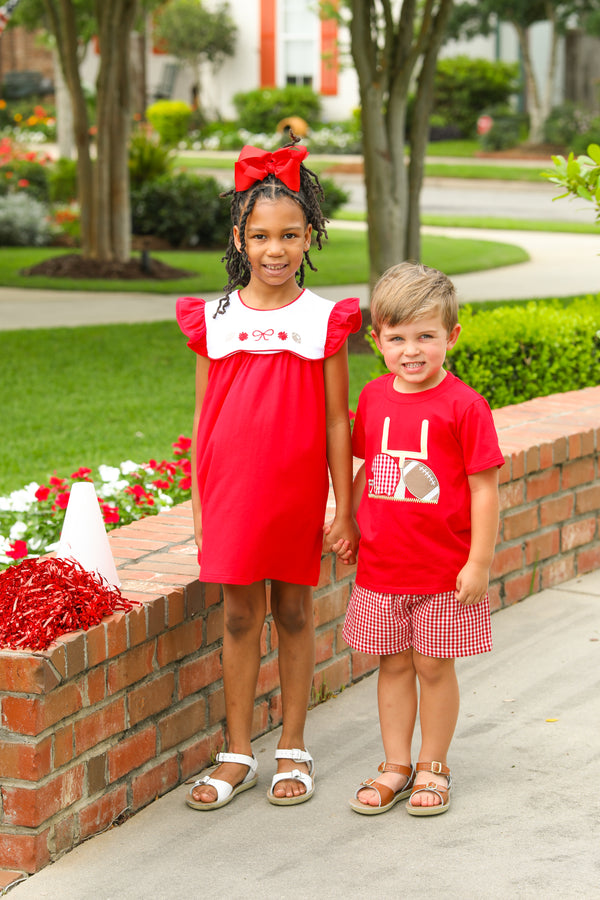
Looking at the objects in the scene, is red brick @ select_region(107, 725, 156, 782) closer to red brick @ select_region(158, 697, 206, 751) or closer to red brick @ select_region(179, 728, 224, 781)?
red brick @ select_region(158, 697, 206, 751)

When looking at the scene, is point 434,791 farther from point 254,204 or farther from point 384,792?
point 254,204

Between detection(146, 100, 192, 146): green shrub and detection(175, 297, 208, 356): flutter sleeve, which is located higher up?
detection(146, 100, 192, 146): green shrub

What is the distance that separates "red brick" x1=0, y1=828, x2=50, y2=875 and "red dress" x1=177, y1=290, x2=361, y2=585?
0.70m

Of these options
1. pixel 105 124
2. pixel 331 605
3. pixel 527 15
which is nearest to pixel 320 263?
pixel 105 124

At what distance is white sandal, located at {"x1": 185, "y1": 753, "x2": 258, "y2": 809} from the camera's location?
2.94 meters

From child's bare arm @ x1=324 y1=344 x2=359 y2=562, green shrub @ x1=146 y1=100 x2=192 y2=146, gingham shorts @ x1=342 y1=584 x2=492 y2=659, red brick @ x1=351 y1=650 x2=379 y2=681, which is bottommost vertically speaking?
red brick @ x1=351 y1=650 x2=379 y2=681

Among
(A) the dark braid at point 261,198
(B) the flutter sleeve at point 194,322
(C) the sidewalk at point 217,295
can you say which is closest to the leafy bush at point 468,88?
(C) the sidewalk at point 217,295

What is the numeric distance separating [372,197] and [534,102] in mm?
26528

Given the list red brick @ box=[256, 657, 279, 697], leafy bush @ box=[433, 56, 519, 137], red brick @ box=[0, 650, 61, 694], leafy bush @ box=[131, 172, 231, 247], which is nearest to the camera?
red brick @ box=[0, 650, 61, 694]

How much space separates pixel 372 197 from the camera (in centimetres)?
923

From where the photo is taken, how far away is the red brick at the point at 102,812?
108 inches

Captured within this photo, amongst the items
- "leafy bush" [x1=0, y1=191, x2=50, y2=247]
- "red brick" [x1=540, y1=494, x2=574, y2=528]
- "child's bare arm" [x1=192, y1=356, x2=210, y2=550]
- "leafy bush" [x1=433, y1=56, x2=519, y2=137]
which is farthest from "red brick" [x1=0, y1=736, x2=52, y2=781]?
"leafy bush" [x1=433, y1=56, x2=519, y2=137]

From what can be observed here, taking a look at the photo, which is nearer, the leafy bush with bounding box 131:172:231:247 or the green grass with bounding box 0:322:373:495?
the green grass with bounding box 0:322:373:495

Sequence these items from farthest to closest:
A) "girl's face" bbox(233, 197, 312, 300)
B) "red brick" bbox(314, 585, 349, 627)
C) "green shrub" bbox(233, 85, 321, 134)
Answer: "green shrub" bbox(233, 85, 321, 134) → "red brick" bbox(314, 585, 349, 627) → "girl's face" bbox(233, 197, 312, 300)
